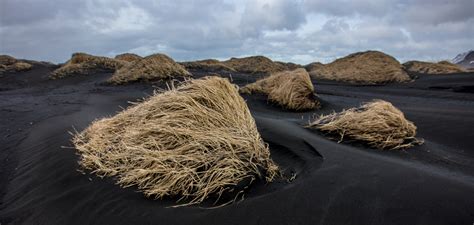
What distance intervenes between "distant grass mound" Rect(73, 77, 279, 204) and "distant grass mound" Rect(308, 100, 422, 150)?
5.33ft

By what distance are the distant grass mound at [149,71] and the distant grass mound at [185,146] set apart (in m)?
10.8

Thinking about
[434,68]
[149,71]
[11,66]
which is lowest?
[149,71]

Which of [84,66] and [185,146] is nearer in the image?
[185,146]

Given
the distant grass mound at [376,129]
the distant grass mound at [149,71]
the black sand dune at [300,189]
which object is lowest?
the black sand dune at [300,189]

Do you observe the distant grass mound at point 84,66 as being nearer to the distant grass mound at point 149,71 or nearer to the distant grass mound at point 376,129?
the distant grass mound at point 149,71

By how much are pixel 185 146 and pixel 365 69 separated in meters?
19.0

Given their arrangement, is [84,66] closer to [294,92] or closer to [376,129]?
[294,92]

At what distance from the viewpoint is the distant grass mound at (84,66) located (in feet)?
67.5

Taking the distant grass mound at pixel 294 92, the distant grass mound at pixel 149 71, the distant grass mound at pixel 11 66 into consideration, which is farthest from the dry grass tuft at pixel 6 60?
the distant grass mound at pixel 294 92

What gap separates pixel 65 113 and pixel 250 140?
6703mm

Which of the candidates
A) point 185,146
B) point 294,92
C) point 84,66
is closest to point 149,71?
point 84,66

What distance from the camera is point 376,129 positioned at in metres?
5.10

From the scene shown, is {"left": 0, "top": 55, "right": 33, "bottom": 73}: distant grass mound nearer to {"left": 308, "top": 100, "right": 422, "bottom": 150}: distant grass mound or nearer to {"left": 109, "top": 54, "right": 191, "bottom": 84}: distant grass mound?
{"left": 109, "top": 54, "right": 191, "bottom": 84}: distant grass mound

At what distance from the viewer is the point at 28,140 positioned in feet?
21.4
